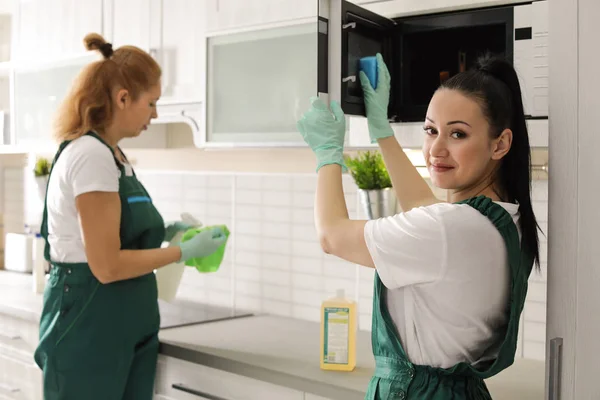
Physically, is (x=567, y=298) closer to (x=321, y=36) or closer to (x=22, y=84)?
(x=321, y=36)

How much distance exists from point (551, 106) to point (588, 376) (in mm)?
424

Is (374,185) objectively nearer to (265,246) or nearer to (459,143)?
(265,246)

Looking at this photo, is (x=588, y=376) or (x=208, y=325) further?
(x=208, y=325)

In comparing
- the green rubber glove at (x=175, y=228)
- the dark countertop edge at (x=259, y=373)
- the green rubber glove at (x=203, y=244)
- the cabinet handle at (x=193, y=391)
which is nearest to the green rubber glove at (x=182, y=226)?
the green rubber glove at (x=175, y=228)

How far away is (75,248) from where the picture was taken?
6.85 feet

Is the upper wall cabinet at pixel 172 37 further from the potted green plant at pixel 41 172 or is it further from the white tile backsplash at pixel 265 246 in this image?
the potted green plant at pixel 41 172

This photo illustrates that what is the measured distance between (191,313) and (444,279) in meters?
1.65

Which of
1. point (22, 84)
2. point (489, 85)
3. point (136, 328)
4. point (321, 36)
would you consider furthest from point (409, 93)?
point (22, 84)

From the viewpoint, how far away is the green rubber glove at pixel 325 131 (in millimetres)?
1447

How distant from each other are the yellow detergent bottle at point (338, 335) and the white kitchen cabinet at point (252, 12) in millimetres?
770

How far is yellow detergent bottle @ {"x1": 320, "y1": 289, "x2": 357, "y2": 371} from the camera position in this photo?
1938 mm

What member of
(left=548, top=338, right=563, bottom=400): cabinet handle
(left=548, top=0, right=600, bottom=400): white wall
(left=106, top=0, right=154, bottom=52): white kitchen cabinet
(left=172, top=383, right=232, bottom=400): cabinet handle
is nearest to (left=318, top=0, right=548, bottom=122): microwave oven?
(left=548, top=0, right=600, bottom=400): white wall

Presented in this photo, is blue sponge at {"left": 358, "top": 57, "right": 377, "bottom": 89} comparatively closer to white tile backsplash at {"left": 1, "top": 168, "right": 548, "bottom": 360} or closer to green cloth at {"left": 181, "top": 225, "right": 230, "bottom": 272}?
white tile backsplash at {"left": 1, "top": 168, "right": 548, "bottom": 360}

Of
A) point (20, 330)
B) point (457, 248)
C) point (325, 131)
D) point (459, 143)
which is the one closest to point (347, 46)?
point (325, 131)
